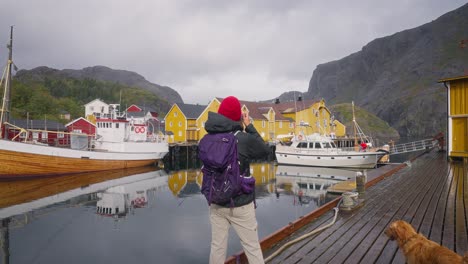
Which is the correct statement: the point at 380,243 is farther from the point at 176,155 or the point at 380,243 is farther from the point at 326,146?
the point at 176,155

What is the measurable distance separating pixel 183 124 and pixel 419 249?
44.6 metres

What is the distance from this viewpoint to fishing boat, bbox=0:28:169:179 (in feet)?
72.6

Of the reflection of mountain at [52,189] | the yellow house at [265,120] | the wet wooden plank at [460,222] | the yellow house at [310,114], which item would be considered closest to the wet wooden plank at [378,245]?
the wet wooden plank at [460,222]

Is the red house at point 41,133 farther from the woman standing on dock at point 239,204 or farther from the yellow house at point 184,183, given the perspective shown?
the woman standing on dock at point 239,204

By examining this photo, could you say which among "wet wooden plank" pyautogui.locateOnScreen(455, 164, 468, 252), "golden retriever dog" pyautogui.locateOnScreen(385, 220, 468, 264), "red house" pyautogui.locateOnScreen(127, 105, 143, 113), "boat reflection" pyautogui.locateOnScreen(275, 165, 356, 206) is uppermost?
"red house" pyautogui.locateOnScreen(127, 105, 143, 113)

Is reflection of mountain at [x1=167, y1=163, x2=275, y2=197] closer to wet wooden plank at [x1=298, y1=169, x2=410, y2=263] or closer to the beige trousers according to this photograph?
wet wooden plank at [x1=298, y1=169, x2=410, y2=263]

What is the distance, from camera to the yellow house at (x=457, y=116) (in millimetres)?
17969

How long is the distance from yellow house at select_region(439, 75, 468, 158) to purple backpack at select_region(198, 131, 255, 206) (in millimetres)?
20096

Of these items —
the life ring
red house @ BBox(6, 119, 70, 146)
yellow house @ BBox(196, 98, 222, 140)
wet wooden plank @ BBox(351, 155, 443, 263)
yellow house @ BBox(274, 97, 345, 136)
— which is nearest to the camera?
wet wooden plank @ BBox(351, 155, 443, 263)

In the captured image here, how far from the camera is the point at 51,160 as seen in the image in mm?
24094

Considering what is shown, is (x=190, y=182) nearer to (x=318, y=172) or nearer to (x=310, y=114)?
(x=318, y=172)

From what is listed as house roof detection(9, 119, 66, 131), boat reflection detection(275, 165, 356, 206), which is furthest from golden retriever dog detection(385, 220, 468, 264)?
house roof detection(9, 119, 66, 131)

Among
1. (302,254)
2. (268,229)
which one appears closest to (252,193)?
(302,254)

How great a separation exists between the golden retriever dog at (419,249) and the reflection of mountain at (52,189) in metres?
15.7
